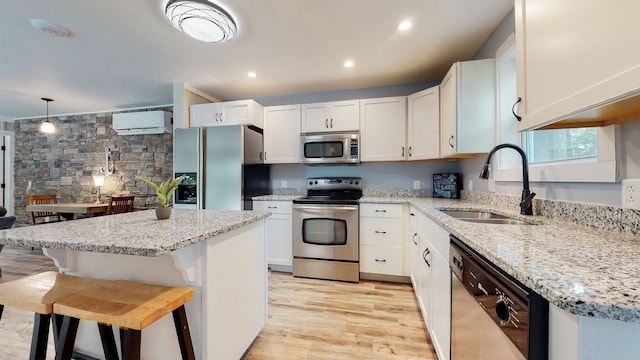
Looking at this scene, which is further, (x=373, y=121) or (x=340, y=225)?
(x=373, y=121)

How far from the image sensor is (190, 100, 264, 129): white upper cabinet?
3070 millimetres

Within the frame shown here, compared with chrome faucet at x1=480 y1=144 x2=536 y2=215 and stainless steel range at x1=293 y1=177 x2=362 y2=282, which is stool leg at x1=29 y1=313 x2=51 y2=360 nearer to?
stainless steel range at x1=293 y1=177 x2=362 y2=282

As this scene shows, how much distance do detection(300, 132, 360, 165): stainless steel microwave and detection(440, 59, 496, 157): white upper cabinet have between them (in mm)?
1130

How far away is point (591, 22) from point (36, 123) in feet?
25.0

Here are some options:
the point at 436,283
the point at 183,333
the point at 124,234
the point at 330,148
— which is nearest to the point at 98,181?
the point at 330,148

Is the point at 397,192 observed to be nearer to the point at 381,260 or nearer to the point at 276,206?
the point at 381,260

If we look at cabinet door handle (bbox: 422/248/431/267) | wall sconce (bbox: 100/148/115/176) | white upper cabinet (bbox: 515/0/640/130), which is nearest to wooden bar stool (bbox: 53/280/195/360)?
cabinet door handle (bbox: 422/248/431/267)

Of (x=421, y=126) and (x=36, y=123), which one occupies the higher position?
(x=36, y=123)

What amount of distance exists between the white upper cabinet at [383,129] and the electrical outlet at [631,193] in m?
1.99

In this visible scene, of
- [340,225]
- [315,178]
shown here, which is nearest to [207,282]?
[340,225]

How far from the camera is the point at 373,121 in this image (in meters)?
2.97

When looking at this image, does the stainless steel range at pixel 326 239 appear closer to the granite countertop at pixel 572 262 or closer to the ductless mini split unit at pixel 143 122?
the granite countertop at pixel 572 262

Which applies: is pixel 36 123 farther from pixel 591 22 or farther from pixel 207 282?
pixel 591 22

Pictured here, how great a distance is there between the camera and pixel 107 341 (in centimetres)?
117
